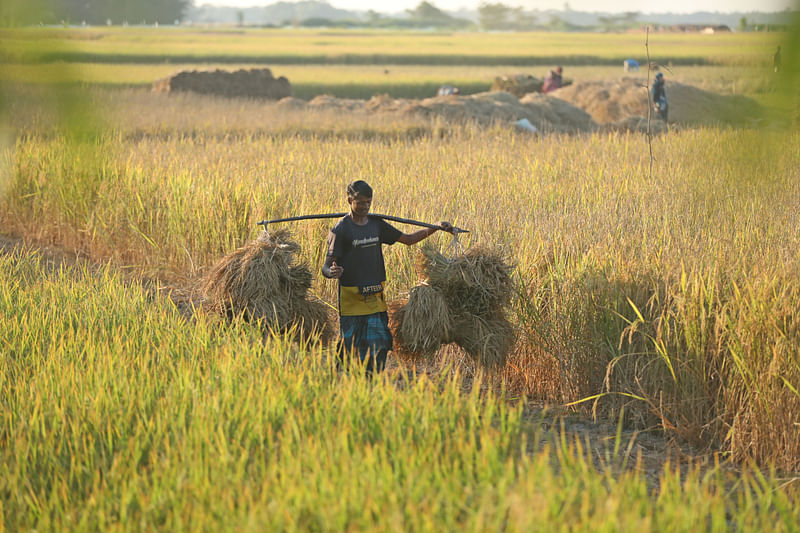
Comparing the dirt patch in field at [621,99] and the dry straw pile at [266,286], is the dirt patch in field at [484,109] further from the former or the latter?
the dry straw pile at [266,286]

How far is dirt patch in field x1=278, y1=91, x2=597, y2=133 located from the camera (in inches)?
635

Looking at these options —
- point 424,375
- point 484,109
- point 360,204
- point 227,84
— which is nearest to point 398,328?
point 360,204

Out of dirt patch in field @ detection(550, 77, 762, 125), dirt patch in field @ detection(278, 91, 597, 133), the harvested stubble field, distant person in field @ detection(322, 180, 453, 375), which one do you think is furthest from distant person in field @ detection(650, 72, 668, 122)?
→ distant person in field @ detection(322, 180, 453, 375)

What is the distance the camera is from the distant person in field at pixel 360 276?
12.7 ft

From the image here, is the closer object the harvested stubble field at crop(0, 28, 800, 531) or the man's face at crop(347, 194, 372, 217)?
the harvested stubble field at crop(0, 28, 800, 531)

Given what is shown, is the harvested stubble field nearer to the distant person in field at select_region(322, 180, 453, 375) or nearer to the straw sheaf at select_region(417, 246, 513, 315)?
the straw sheaf at select_region(417, 246, 513, 315)

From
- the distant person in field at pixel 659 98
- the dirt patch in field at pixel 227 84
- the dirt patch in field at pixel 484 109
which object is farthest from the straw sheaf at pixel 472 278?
the dirt patch in field at pixel 227 84

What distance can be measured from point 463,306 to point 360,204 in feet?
2.17

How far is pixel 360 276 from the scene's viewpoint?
389cm

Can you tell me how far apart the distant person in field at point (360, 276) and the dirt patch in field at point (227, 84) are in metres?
18.9

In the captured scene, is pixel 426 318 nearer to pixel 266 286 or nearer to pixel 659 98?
pixel 266 286

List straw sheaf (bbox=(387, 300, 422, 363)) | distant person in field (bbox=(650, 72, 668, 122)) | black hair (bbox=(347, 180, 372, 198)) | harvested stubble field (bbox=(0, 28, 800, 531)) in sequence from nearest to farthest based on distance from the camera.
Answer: harvested stubble field (bbox=(0, 28, 800, 531))
black hair (bbox=(347, 180, 372, 198))
straw sheaf (bbox=(387, 300, 422, 363))
distant person in field (bbox=(650, 72, 668, 122))

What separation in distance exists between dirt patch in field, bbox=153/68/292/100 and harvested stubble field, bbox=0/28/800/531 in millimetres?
15809

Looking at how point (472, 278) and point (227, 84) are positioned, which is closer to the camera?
point (472, 278)
